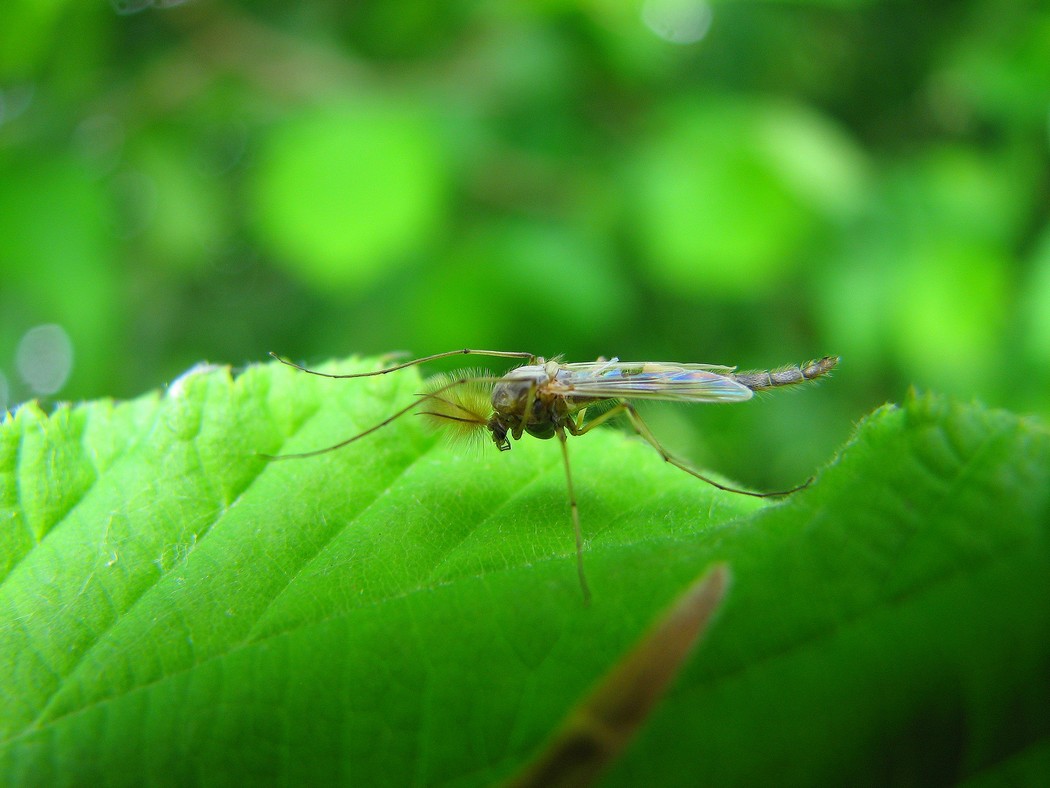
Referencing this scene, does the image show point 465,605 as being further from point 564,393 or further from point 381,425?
point 564,393

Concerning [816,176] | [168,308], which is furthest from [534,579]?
[168,308]

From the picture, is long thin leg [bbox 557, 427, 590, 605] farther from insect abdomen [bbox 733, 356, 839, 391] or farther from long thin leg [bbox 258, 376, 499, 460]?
insect abdomen [bbox 733, 356, 839, 391]

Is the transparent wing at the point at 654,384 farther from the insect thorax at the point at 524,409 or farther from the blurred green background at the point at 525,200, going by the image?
the blurred green background at the point at 525,200

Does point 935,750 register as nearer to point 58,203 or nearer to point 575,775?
point 575,775

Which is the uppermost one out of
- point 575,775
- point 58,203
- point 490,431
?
point 58,203

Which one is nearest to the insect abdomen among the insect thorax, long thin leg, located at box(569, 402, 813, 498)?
long thin leg, located at box(569, 402, 813, 498)

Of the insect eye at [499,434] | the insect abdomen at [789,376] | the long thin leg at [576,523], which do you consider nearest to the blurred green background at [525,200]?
the insect abdomen at [789,376]

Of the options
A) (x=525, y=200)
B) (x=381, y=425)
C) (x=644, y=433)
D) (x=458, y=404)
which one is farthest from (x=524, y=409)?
(x=525, y=200)
